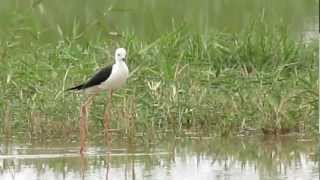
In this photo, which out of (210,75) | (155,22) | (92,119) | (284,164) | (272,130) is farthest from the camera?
(155,22)

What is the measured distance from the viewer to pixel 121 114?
9820 millimetres

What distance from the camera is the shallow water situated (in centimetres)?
816

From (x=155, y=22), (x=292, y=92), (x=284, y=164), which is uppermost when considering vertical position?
(x=155, y=22)

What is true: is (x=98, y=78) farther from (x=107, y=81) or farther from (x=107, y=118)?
(x=107, y=118)

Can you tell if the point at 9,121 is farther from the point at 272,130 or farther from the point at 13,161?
the point at 272,130

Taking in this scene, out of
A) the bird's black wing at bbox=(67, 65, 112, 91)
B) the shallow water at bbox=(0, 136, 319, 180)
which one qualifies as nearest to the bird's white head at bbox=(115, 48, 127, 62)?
the bird's black wing at bbox=(67, 65, 112, 91)

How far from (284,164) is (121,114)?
5.87ft

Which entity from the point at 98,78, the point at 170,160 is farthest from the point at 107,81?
the point at 170,160

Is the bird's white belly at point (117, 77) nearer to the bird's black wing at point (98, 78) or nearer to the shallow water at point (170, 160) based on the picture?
the bird's black wing at point (98, 78)

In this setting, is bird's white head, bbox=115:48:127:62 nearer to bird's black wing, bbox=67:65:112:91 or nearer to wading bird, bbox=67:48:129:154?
wading bird, bbox=67:48:129:154

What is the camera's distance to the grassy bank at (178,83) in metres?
9.78

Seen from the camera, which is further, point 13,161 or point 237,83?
point 237,83

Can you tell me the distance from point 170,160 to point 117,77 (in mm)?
1411

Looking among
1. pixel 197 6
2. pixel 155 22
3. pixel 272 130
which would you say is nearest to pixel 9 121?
pixel 272 130
